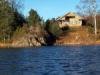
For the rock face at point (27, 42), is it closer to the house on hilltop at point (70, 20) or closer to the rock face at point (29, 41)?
the rock face at point (29, 41)

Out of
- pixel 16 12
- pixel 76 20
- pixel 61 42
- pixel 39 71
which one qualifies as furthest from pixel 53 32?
pixel 39 71

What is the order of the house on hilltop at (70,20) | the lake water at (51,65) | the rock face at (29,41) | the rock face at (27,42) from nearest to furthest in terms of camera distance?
the lake water at (51,65), the rock face at (27,42), the rock face at (29,41), the house on hilltop at (70,20)

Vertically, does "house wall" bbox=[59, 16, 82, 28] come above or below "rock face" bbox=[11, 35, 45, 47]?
above

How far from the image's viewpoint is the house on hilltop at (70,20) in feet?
369

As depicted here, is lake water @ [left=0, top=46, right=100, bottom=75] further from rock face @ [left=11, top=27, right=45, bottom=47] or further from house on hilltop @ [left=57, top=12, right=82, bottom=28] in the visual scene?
house on hilltop @ [left=57, top=12, right=82, bottom=28]

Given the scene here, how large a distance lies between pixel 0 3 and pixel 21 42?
10.7 meters

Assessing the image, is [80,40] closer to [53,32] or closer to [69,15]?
[53,32]

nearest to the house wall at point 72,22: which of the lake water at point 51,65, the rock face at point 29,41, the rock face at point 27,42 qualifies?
the rock face at point 29,41

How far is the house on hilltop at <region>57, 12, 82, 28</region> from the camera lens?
4432 inches

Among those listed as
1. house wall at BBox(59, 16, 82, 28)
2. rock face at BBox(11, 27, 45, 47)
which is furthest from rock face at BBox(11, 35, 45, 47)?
house wall at BBox(59, 16, 82, 28)

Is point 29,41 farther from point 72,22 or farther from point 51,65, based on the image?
point 51,65

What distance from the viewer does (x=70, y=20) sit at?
11631 centimetres

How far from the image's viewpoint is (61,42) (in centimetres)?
8669

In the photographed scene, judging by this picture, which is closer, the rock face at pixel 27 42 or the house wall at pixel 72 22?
the rock face at pixel 27 42
